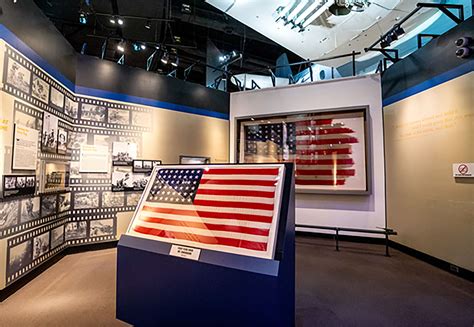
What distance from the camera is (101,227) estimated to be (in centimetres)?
482

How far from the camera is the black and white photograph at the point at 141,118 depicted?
5.20 metres

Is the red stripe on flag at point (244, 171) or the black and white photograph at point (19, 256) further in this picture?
the black and white photograph at point (19, 256)

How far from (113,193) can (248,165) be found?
3.69m

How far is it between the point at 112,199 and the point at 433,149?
223 inches

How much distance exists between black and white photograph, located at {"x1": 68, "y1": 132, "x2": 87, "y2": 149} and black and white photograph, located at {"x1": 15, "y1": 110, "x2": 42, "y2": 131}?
933 millimetres

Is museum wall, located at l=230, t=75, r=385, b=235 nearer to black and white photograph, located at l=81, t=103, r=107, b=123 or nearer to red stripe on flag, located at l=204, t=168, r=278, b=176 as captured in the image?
black and white photograph, located at l=81, t=103, r=107, b=123

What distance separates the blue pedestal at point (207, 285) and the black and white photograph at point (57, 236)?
8.15ft

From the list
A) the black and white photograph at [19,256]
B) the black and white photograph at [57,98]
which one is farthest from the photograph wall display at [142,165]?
the black and white photograph at [19,256]

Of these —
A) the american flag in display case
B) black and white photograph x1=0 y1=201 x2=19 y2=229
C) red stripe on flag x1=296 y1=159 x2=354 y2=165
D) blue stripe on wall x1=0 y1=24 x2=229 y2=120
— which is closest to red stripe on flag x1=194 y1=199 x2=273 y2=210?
the american flag in display case

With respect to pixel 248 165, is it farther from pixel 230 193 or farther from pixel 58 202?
pixel 58 202

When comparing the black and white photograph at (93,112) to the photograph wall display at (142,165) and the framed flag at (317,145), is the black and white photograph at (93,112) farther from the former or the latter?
the framed flag at (317,145)

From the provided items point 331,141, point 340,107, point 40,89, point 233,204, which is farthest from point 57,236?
point 340,107

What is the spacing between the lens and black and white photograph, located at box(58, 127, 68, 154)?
4.15 meters

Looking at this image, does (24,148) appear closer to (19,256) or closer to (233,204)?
(19,256)
